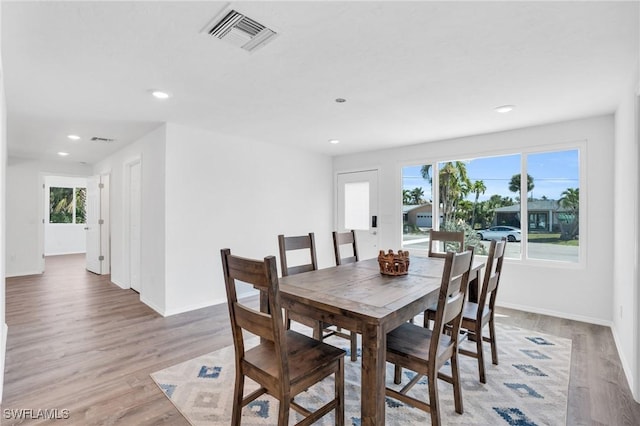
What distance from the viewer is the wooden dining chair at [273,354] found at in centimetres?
145

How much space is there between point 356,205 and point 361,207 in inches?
4.3

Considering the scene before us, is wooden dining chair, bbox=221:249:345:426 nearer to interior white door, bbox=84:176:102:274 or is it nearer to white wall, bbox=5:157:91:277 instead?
interior white door, bbox=84:176:102:274

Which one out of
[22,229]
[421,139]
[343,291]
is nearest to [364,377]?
[343,291]

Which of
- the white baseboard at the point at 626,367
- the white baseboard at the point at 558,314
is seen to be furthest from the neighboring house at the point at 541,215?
the white baseboard at the point at 626,367

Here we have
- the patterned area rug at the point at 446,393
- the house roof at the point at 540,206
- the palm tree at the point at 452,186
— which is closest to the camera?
the patterned area rug at the point at 446,393

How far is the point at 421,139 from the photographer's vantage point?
4633mm

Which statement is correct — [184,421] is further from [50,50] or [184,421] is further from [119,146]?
[119,146]

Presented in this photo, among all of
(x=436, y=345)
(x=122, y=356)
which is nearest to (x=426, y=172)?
(x=436, y=345)

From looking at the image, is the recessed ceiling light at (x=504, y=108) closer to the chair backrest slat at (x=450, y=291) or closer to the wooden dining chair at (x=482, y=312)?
the wooden dining chair at (x=482, y=312)

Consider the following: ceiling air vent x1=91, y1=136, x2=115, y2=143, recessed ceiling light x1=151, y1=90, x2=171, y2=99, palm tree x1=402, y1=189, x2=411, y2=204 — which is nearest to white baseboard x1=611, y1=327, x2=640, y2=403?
palm tree x1=402, y1=189, x2=411, y2=204

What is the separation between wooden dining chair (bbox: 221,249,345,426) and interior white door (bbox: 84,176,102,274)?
588 cm

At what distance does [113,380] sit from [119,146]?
13.0ft

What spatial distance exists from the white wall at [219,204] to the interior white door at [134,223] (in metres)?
1.16

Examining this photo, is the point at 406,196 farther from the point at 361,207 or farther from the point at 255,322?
the point at 255,322
